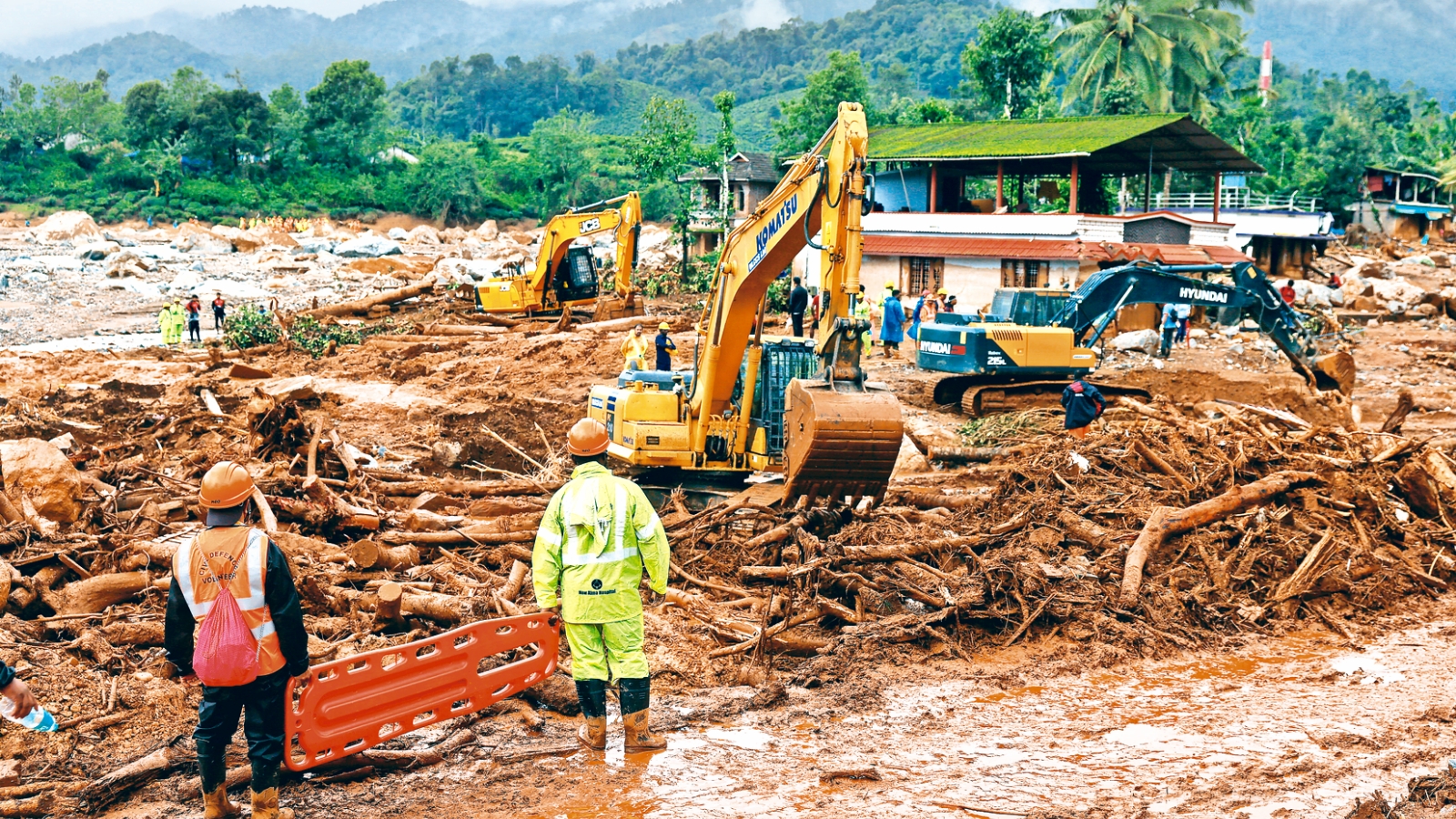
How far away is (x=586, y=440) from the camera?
5.66 metres

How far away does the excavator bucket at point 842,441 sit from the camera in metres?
7.62

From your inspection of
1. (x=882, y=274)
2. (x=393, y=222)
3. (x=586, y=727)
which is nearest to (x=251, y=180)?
(x=393, y=222)

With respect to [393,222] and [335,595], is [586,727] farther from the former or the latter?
[393,222]

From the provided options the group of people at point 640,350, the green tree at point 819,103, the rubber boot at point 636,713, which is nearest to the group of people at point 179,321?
the group of people at point 640,350

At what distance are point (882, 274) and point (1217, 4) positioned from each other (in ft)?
84.4

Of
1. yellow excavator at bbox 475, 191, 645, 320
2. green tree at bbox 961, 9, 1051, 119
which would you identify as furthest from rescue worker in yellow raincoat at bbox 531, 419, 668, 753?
green tree at bbox 961, 9, 1051, 119

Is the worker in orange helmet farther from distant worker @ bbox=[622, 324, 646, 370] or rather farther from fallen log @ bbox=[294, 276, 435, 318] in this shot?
fallen log @ bbox=[294, 276, 435, 318]

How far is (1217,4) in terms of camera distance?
4638cm

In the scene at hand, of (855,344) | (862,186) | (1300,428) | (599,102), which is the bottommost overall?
(1300,428)

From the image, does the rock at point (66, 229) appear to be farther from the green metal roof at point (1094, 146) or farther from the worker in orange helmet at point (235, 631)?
the worker in orange helmet at point (235, 631)

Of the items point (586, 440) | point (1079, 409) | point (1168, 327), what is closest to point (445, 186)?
point (1168, 327)

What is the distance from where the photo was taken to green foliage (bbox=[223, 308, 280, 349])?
2212cm

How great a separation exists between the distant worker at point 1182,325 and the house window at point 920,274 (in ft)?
22.2

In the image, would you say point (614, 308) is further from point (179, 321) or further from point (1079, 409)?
point (1079, 409)
